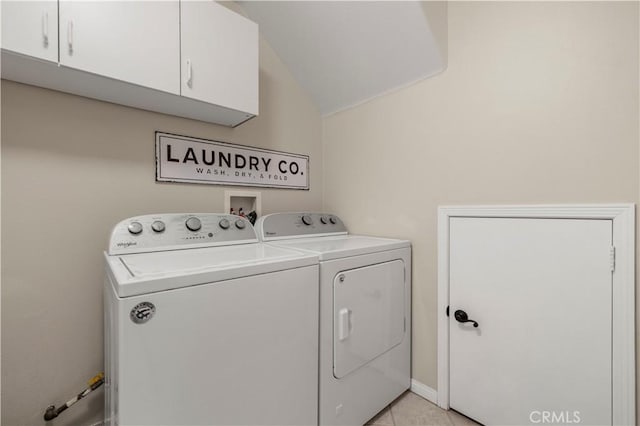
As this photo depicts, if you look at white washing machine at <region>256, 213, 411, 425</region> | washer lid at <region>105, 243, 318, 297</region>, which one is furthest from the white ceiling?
washer lid at <region>105, 243, 318, 297</region>

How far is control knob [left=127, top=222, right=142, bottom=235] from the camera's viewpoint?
1332 millimetres

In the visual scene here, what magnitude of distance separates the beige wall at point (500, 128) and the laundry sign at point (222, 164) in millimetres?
539

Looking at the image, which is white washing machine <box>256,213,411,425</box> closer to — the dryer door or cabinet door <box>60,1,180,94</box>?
the dryer door

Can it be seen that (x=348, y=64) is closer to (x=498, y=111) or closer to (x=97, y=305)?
(x=498, y=111)

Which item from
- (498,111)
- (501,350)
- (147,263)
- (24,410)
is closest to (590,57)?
(498,111)

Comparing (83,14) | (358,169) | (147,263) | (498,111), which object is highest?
(83,14)

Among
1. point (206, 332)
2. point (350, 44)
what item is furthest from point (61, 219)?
point (350, 44)

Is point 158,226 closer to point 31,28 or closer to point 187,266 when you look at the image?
point 187,266

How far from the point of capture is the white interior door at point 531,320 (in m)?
1.24

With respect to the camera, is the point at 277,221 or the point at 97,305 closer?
the point at 97,305

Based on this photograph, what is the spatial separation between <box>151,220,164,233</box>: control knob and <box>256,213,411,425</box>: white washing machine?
55cm

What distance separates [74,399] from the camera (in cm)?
139

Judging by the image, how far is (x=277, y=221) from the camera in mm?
1848

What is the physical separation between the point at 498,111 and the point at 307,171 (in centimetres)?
141
